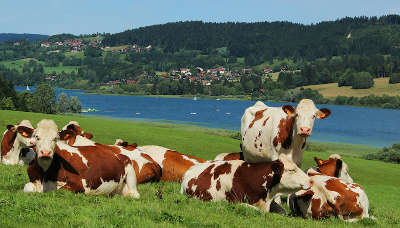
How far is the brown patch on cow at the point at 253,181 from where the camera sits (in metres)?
10.4

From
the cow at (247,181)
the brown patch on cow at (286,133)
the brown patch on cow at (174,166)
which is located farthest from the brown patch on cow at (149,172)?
the brown patch on cow at (286,133)

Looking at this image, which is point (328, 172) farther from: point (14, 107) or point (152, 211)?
point (14, 107)

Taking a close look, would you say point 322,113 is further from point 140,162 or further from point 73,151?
point 73,151

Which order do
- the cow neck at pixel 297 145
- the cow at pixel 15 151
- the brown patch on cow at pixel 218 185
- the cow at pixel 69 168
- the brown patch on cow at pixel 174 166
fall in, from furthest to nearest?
the cow at pixel 15 151 < the brown patch on cow at pixel 174 166 < the cow neck at pixel 297 145 < the brown patch on cow at pixel 218 185 < the cow at pixel 69 168

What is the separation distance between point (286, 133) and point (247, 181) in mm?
1802

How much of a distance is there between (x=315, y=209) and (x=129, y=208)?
174 inches

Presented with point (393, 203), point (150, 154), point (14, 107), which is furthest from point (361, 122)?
point (150, 154)

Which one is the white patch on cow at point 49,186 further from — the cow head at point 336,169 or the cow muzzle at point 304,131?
the cow head at point 336,169

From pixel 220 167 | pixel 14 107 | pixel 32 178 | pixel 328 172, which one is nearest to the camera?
pixel 32 178

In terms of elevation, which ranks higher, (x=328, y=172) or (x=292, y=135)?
(x=292, y=135)

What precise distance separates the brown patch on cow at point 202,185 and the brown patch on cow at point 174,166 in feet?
10.5

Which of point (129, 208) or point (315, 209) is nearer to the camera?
point (129, 208)

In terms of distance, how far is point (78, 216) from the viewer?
784 cm

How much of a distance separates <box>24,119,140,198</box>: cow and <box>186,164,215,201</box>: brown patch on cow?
6.20ft
